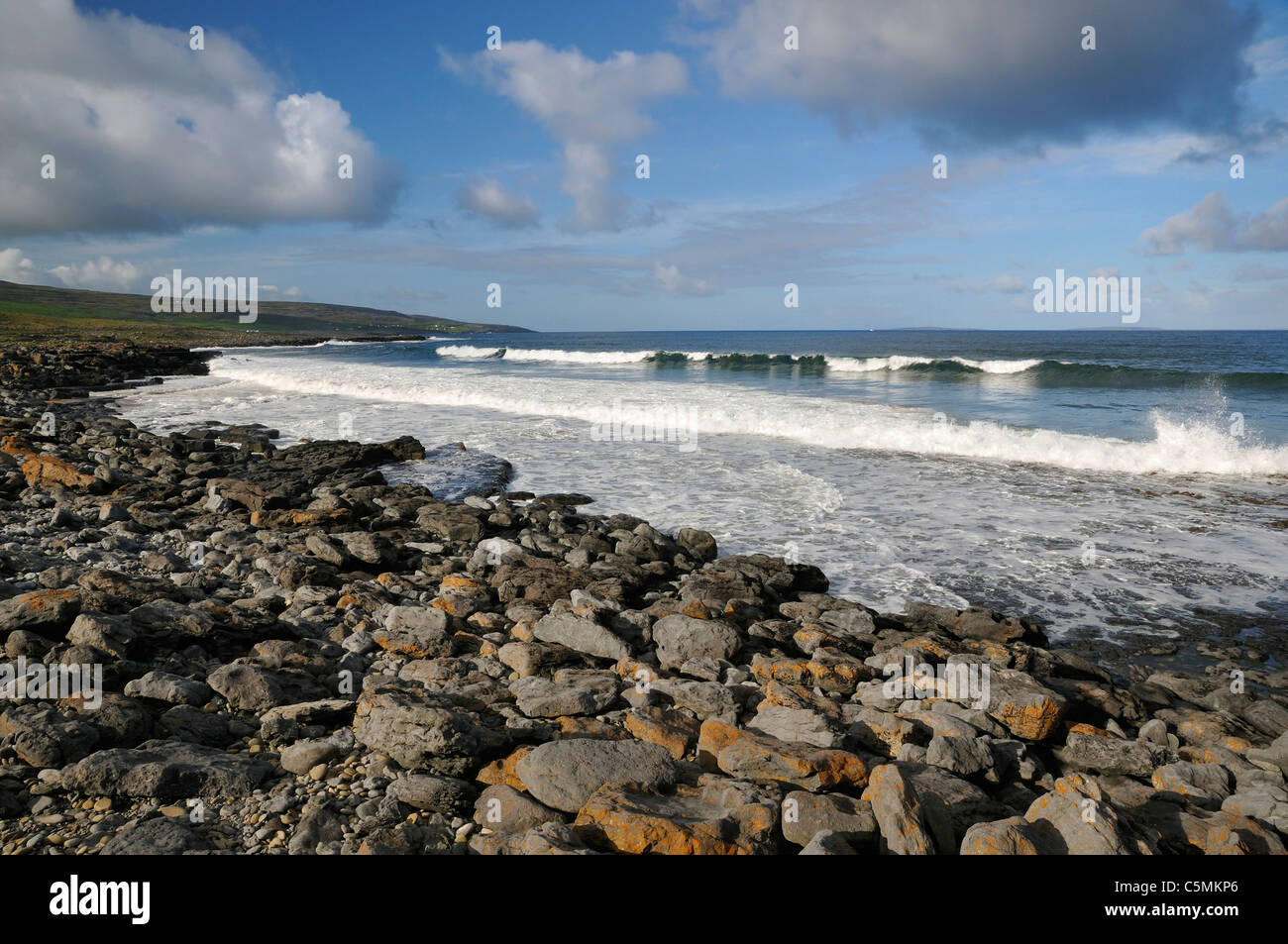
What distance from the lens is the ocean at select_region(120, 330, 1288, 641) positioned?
8.46 meters

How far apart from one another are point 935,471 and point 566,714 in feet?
39.7

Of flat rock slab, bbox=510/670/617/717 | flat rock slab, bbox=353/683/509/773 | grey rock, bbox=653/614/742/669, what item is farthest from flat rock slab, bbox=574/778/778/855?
grey rock, bbox=653/614/742/669

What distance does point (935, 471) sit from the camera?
14961 mm

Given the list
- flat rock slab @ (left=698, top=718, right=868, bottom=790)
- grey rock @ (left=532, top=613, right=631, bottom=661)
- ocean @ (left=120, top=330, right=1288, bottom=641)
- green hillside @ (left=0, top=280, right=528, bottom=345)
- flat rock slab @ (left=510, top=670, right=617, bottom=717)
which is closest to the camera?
flat rock slab @ (left=698, top=718, right=868, bottom=790)

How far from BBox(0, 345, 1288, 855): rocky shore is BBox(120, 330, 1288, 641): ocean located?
1.35 m

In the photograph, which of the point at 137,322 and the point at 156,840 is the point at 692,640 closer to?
the point at 156,840

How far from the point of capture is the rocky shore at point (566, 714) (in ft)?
11.4

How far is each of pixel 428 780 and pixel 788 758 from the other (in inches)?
75.1

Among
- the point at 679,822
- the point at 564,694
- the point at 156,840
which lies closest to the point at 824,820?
the point at 679,822

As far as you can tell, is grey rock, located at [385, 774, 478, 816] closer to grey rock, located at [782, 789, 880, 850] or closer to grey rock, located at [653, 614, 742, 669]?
grey rock, located at [782, 789, 880, 850]

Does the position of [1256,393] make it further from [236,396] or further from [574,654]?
[236,396]

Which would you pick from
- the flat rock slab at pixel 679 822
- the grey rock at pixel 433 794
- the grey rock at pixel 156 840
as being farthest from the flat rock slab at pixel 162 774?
the flat rock slab at pixel 679 822

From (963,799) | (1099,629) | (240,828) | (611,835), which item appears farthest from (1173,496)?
(240,828)

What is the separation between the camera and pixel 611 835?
3311 mm
